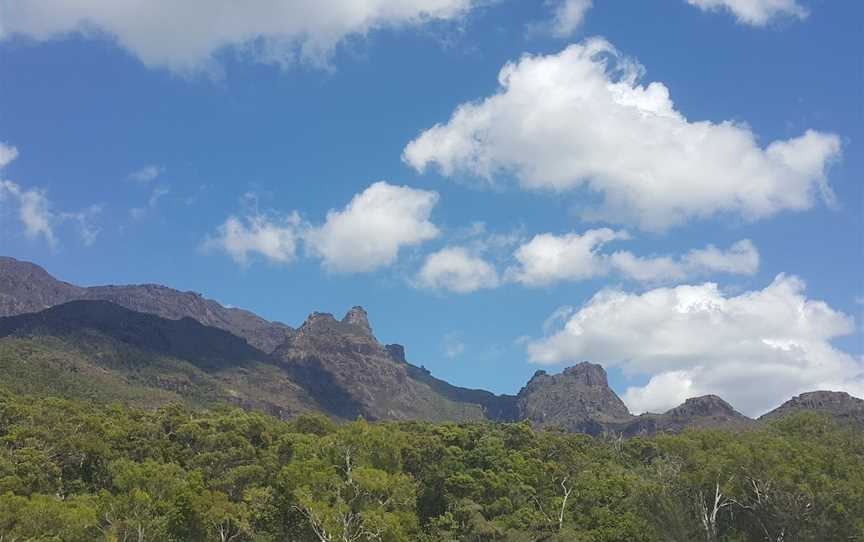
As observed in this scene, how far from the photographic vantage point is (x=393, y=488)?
53469 millimetres

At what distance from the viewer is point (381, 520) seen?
48.6 meters

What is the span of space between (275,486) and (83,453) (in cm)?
2000

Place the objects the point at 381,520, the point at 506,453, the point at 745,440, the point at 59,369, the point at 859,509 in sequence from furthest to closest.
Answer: the point at 59,369
the point at 506,453
the point at 745,440
the point at 381,520
the point at 859,509

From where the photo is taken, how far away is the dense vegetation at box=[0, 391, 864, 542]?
156 feet

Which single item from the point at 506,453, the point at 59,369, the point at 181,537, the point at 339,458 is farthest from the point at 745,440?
the point at 59,369

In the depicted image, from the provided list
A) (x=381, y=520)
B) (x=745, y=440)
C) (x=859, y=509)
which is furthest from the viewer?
(x=745, y=440)

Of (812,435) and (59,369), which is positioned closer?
(812,435)

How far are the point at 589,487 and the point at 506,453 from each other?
10.2m

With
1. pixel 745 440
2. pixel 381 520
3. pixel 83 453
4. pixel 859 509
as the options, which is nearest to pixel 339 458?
pixel 381 520

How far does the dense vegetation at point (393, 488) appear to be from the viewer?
47.4m

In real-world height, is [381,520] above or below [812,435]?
below

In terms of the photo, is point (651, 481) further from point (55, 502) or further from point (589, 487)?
point (55, 502)

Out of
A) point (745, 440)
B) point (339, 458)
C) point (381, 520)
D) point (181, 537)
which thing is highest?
point (745, 440)

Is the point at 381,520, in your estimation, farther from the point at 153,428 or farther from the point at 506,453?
the point at 153,428
